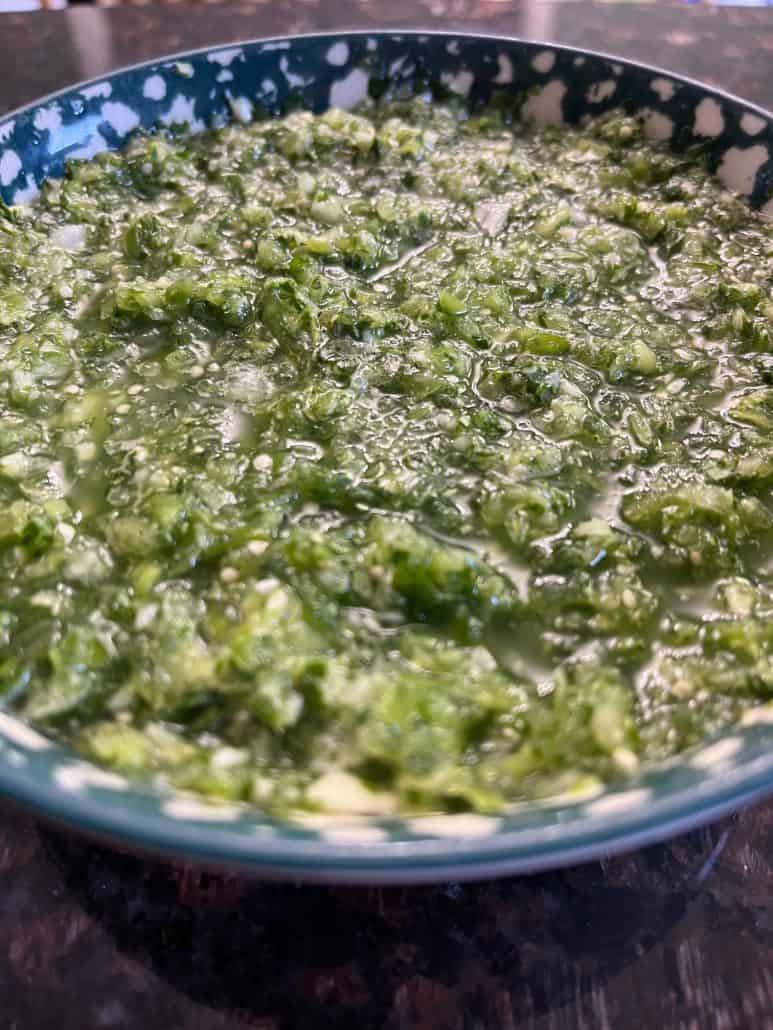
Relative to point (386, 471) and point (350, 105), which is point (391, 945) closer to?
point (386, 471)

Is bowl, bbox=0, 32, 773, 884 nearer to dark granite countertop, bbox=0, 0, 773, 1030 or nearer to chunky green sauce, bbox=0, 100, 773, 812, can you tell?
chunky green sauce, bbox=0, 100, 773, 812

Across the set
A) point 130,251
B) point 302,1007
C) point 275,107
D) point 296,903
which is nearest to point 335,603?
point 296,903

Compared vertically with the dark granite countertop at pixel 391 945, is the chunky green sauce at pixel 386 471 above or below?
above

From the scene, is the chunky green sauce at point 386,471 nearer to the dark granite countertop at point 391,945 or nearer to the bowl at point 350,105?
the bowl at point 350,105

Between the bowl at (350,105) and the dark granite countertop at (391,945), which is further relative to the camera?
the dark granite countertop at (391,945)

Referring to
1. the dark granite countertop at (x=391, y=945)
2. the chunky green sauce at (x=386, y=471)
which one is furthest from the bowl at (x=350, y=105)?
the dark granite countertop at (x=391, y=945)

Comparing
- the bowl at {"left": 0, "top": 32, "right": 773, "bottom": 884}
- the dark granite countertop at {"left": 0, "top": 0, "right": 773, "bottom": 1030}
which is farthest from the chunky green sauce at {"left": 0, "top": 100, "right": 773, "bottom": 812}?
the dark granite countertop at {"left": 0, "top": 0, "right": 773, "bottom": 1030}
